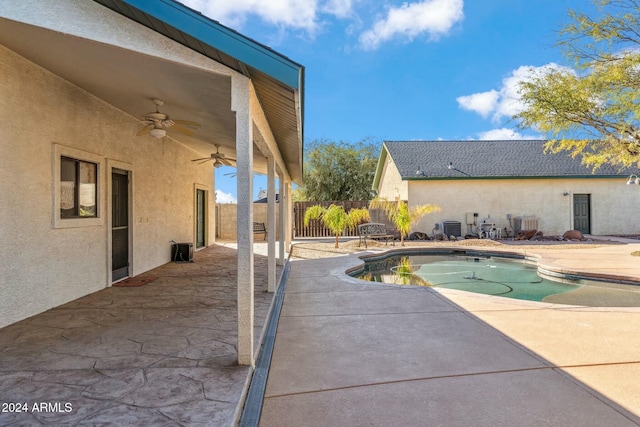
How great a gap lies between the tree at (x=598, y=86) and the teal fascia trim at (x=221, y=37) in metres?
10.4

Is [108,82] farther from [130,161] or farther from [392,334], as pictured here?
[392,334]

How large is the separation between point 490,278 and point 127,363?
756cm

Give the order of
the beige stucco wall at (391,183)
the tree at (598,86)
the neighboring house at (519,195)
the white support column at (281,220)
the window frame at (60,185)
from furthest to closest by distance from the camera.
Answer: the beige stucco wall at (391,183)
the neighboring house at (519,195)
the tree at (598,86)
the white support column at (281,220)
the window frame at (60,185)

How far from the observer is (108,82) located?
479 cm

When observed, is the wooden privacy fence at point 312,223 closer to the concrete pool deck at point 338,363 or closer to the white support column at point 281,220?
the white support column at point 281,220

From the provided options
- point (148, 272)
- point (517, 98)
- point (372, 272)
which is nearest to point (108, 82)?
point (148, 272)

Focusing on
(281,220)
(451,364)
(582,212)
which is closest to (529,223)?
(582,212)

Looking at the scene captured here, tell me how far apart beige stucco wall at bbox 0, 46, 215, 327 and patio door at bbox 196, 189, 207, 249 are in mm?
5362

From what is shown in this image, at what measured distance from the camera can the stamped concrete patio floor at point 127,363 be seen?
2439mm

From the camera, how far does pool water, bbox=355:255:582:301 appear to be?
727 cm

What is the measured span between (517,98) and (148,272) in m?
11.4

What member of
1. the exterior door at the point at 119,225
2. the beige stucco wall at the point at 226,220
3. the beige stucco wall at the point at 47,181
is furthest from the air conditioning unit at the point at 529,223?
the exterior door at the point at 119,225

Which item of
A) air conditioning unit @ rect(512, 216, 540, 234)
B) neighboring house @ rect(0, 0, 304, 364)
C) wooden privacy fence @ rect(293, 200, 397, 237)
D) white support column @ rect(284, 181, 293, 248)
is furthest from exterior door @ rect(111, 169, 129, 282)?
air conditioning unit @ rect(512, 216, 540, 234)

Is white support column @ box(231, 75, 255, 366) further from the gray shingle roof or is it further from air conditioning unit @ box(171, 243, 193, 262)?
the gray shingle roof
